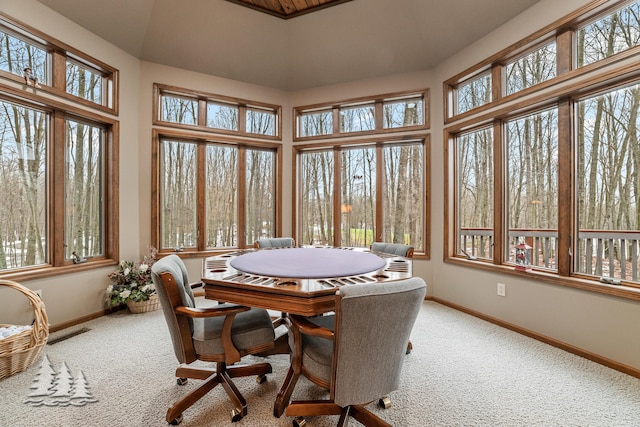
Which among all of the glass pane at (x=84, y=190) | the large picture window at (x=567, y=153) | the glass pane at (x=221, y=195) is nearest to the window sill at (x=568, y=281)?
the large picture window at (x=567, y=153)

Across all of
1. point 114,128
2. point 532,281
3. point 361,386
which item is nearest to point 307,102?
point 114,128

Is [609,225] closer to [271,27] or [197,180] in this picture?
[271,27]

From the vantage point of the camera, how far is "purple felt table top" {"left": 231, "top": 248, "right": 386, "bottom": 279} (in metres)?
1.82

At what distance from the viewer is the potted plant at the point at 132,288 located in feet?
11.0

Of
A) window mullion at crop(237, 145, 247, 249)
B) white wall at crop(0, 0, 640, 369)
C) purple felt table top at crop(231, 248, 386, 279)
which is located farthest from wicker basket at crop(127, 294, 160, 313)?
purple felt table top at crop(231, 248, 386, 279)

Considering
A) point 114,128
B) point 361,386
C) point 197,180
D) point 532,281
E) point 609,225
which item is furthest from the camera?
point 197,180

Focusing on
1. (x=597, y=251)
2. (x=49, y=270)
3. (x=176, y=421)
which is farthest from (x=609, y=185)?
(x=49, y=270)

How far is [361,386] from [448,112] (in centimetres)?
366

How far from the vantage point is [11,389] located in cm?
198

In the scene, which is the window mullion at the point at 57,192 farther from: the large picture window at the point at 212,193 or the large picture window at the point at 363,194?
the large picture window at the point at 363,194

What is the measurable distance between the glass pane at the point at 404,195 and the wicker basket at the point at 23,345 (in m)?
3.89

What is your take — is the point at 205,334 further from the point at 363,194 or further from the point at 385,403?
the point at 363,194

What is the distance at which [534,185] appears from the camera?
3018 millimetres

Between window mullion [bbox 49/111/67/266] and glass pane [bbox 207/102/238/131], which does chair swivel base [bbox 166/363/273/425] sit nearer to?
window mullion [bbox 49/111/67/266]
